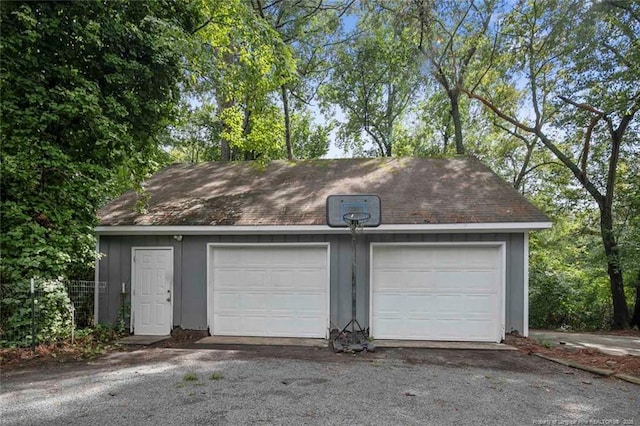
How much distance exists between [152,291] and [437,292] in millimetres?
5500

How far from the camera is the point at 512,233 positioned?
710cm

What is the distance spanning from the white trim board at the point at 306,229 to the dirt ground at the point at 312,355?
2021 mm

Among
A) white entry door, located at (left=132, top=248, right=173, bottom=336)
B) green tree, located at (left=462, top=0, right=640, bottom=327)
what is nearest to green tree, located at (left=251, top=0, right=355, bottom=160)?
green tree, located at (left=462, top=0, right=640, bottom=327)

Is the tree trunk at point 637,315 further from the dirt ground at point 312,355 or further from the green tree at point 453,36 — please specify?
the green tree at point 453,36

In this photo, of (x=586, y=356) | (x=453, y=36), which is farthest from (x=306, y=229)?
(x=453, y=36)

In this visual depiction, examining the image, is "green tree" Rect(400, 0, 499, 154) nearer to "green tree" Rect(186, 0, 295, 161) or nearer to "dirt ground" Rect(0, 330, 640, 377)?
"green tree" Rect(186, 0, 295, 161)

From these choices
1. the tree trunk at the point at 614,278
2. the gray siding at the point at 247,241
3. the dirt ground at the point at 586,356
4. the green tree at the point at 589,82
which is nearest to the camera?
the dirt ground at the point at 586,356

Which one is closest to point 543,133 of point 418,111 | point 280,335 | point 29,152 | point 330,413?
point 418,111

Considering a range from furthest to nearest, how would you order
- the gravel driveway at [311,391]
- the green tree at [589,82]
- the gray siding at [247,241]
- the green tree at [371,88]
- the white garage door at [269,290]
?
1. the green tree at [371,88]
2. the green tree at [589,82]
3. the white garage door at [269,290]
4. the gray siding at [247,241]
5. the gravel driveway at [311,391]

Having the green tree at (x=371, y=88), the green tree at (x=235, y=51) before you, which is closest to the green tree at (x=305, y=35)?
the green tree at (x=371, y=88)

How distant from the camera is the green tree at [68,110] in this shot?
19.8ft

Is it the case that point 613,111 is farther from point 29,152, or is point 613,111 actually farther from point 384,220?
point 29,152

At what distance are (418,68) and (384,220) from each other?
12156 mm

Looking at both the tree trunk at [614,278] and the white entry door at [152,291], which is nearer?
the white entry door at [152,291]
